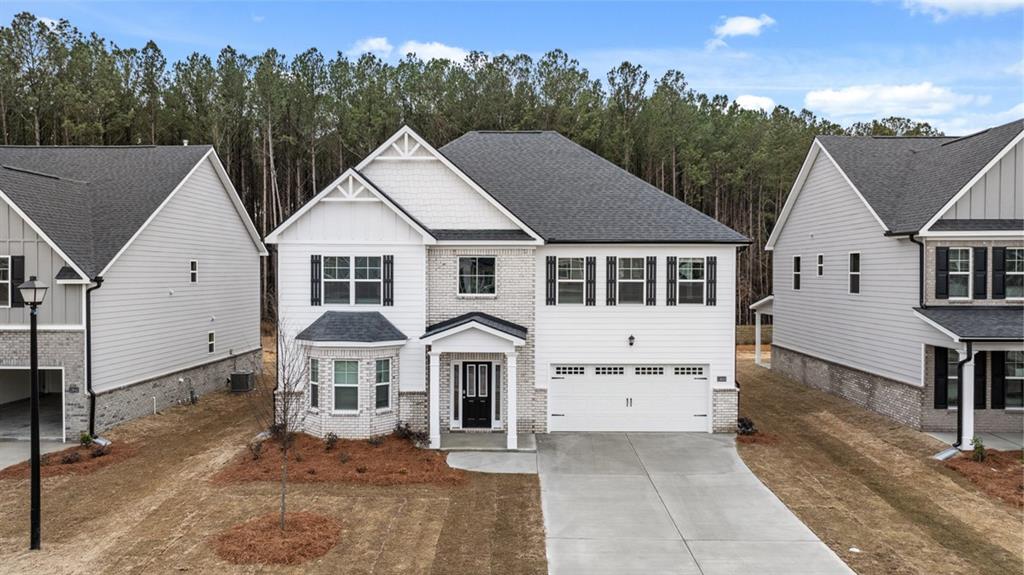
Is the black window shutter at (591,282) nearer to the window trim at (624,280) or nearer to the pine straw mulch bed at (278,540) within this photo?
the window trim at (624,280)

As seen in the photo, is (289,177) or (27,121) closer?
(27,121)

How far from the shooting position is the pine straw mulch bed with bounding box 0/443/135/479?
1466 cm

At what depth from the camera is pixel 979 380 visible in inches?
722

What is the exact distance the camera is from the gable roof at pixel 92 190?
1780 cm

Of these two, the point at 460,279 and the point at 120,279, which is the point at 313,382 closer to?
the point at 460,279

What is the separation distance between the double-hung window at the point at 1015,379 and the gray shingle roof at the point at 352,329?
1703 centimetres

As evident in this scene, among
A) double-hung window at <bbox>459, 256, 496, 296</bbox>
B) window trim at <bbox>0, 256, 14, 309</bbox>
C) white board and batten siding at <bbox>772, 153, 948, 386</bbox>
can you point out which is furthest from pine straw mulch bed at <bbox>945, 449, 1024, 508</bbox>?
window trim at <bbox>0, 256, 14, 309</bbox>

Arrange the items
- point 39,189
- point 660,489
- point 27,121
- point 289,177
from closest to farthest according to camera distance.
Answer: point 660,489
point 39,189
point 27,121
point 289,177

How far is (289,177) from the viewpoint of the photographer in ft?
134

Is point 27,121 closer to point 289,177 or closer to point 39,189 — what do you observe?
point 289,177

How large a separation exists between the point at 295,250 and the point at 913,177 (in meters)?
19.8

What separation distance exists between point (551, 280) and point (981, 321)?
11.5 metres

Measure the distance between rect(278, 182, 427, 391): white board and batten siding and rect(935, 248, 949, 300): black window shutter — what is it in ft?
47.2

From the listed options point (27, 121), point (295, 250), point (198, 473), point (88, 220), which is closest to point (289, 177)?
point (27, 121)
